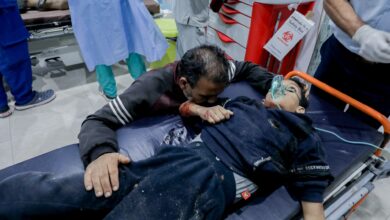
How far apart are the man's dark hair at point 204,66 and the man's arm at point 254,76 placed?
410 mm

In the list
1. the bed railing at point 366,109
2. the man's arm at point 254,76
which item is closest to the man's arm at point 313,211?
the bed railing at point 366,109

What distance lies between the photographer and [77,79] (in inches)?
106

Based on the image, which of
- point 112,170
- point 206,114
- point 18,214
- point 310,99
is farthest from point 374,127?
point 18,214

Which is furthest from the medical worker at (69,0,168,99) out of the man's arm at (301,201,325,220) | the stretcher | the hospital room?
the man's arm at (301,201,325,220)

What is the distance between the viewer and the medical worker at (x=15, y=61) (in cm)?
183

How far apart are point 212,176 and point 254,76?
2.51 ft

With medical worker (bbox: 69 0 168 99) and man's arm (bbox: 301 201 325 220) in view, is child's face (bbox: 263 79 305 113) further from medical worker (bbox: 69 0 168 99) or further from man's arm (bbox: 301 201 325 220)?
medical worker (bbox: 69 0 168 99)

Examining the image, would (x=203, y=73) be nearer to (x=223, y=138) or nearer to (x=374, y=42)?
(x=223, y=138)

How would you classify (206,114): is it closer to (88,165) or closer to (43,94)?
(88,165)

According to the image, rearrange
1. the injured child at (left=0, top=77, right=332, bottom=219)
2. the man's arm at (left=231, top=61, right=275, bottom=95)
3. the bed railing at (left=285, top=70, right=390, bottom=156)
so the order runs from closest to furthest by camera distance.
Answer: the injured child at (left=0, top=77, right=332, bottom=219)
the bed railing at (left=285, top=70, right=390, bottom=156)
the man's arm at (left=231, top=61, right=275, bottom=95)

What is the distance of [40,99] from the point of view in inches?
90.0

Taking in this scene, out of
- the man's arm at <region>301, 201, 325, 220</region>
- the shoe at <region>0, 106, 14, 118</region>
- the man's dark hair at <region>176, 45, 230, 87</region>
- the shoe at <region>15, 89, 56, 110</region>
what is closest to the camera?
the man's arm at <region>301, 201, 325, 220</region>

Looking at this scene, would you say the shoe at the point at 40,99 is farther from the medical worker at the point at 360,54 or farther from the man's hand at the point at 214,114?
the medical worker at the point at 360,54

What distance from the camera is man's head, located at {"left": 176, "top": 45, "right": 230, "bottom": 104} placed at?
1025mm
